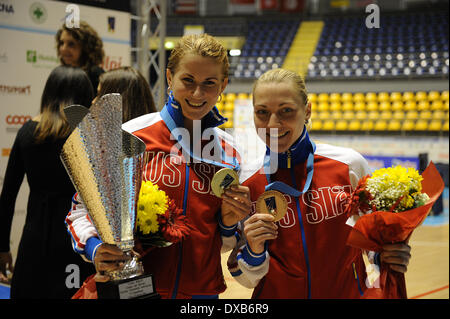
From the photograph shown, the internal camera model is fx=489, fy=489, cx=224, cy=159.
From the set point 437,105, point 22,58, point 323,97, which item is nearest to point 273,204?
point 22,58

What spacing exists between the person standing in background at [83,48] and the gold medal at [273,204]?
2.17 metres

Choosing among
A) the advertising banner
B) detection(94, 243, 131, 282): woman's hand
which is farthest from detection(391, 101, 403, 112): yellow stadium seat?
detection(94, 243, 131, 282): woman's hand

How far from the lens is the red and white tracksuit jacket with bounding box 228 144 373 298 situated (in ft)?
4.06

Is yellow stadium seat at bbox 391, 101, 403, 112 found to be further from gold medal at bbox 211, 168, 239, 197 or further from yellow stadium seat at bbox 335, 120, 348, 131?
gold medal at bbox 211, 168, 239, 197

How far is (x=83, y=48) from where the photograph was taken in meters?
3.04

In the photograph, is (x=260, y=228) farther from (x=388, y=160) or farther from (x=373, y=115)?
(x=373, y=115)

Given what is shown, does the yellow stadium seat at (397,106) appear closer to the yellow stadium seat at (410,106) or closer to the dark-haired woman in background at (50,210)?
the yellow stadium seat at (410,106)

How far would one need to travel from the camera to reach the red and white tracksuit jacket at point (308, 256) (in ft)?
4.06

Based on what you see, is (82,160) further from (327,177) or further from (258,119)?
(327,177)

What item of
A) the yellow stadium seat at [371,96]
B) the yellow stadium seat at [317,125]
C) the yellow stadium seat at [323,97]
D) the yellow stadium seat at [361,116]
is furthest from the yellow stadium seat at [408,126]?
the yellow stadium seat at [323,97]

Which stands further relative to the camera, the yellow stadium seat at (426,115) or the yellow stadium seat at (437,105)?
the yellow stadium seat at (437,105)

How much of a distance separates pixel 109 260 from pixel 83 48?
7.58 feet

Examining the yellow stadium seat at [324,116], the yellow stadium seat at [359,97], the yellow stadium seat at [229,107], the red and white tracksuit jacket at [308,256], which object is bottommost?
the red and white tracksuit jacket at [308,256]

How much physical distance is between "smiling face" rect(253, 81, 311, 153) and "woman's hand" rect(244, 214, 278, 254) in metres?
0.23
